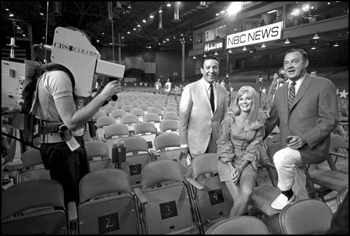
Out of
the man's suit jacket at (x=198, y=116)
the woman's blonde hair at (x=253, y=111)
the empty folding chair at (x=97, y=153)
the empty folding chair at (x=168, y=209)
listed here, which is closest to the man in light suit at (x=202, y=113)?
the man's suit jacket at (x=198, y=116)

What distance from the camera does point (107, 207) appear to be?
164 centimetres

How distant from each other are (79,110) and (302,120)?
63.3 inches

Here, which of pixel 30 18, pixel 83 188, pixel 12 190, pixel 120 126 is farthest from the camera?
pixel 30 18

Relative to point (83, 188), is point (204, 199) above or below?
below

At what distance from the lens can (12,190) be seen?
1.48m

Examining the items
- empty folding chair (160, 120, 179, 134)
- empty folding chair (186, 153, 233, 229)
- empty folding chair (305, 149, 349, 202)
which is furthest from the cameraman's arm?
empty folding chair (160, 120, 179, 134)

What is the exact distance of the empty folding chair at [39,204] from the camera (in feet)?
4.39

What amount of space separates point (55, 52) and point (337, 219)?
1592 millimetres

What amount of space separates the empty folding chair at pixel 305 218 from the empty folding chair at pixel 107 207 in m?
1.02

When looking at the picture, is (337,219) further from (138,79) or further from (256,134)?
(138,79)

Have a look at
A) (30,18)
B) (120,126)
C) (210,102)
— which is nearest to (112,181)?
(210,102)

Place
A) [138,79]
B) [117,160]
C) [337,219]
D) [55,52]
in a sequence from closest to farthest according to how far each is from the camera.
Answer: [337,219] → [55,52] → [117,160] → [138,79]

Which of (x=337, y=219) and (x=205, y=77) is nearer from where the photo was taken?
(x=337, y=219)

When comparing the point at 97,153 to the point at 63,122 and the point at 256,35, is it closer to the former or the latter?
the point at 63,122
